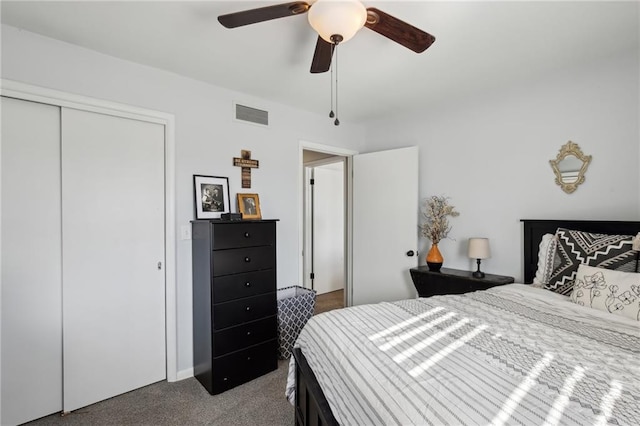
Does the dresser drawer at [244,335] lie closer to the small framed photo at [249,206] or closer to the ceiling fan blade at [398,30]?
the small framed photo at [249,206]

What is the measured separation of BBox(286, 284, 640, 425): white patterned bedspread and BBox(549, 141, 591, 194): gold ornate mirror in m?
1.09

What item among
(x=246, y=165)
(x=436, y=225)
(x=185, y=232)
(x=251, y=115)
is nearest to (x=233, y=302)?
(x=185, y=232)

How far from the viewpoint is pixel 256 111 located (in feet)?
9.90

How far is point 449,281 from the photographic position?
9.25 feet

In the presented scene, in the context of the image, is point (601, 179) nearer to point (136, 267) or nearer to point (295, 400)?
point (295, 400)

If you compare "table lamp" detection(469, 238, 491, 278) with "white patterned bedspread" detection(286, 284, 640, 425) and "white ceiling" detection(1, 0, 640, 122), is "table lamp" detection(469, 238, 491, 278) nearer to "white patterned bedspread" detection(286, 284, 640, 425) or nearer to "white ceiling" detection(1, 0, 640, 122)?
"white patterned bedspread" detection(286, 284, 640, 425)

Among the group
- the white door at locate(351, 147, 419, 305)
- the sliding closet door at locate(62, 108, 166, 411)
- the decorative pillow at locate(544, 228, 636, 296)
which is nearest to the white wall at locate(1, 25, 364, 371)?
the sliding closet door at locate(62, 108, 166, 411)

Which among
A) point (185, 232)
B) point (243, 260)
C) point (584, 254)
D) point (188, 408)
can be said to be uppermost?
point (185, 232)

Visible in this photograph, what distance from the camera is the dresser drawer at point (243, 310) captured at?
2342 millimetres

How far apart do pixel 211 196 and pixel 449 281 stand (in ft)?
7.34

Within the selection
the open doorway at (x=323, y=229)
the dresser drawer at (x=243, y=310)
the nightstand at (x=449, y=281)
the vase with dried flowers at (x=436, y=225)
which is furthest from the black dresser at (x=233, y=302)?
the open doorway at (x=323, y=229)

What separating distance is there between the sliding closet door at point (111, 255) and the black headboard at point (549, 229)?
9.74 feet

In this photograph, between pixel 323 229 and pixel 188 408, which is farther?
pixel 323 229

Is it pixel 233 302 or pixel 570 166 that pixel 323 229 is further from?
pixel 570 166
